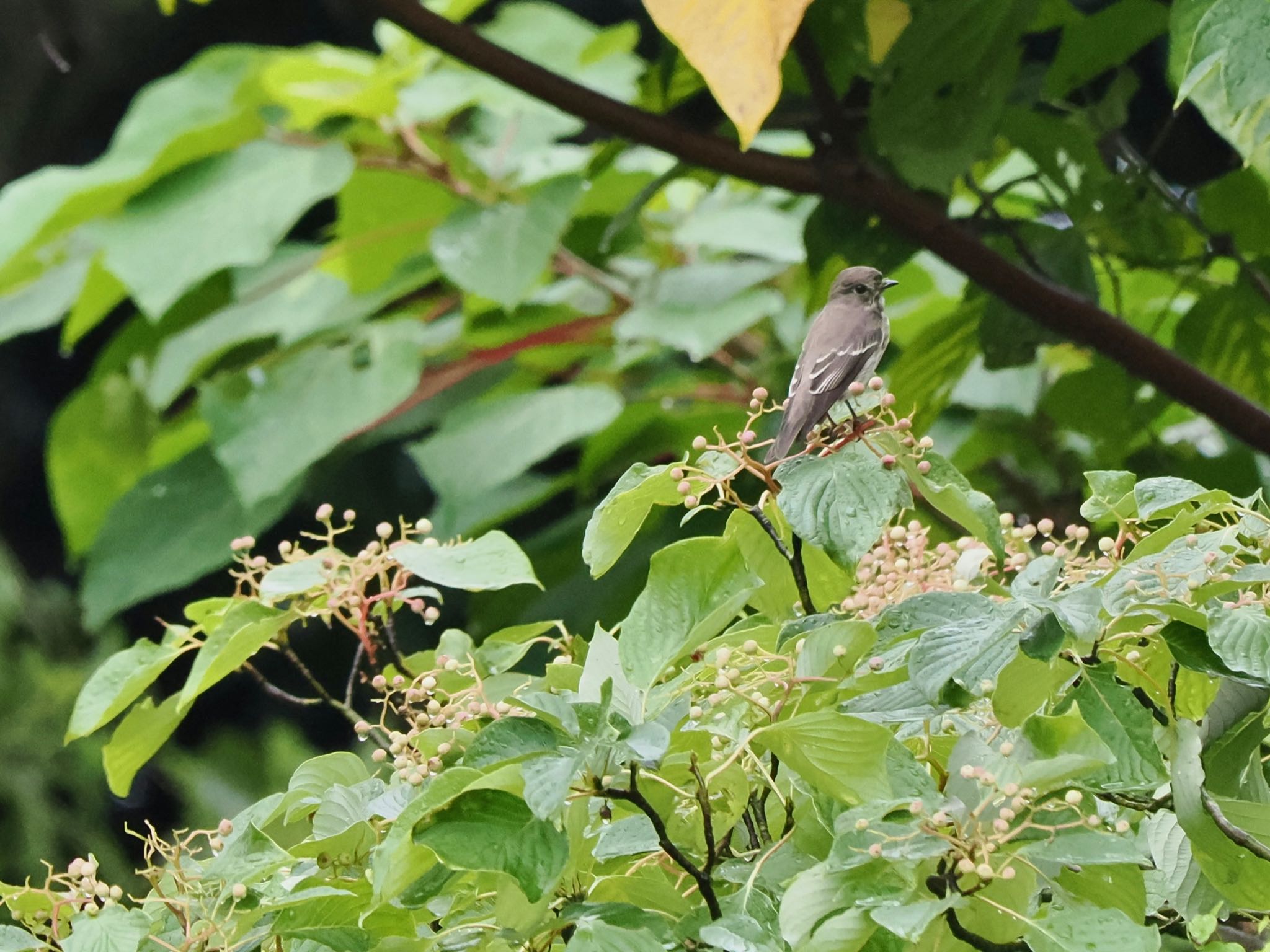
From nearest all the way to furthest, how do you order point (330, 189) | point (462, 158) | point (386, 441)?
point (330, 189) < point (462, 158) < point (386, 441)

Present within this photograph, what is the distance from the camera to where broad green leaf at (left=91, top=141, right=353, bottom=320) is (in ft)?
4.55

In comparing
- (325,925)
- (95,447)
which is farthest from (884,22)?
(95,447)

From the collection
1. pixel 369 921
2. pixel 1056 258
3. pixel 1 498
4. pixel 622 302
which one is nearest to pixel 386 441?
pixel 622 302

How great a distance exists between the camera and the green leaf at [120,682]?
23.9 inches

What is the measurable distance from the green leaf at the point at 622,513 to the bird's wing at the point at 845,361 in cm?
26

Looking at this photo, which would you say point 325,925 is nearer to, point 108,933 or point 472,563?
point 108,933

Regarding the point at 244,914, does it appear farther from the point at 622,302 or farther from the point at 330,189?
the point at 622,302

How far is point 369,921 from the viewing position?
45 cm

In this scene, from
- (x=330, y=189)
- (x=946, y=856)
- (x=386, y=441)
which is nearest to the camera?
(x=946, y=856)

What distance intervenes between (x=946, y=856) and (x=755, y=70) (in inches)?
13.2

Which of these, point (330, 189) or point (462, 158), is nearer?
point (330, 189)

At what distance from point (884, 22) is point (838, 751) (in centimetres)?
82

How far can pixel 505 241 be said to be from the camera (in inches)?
52.4

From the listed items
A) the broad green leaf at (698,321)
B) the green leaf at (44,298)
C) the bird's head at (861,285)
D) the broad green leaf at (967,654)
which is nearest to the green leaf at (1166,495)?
the broad green leaf at (967,654)
